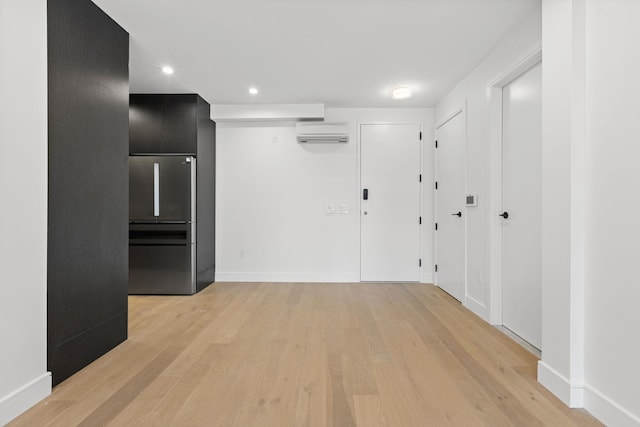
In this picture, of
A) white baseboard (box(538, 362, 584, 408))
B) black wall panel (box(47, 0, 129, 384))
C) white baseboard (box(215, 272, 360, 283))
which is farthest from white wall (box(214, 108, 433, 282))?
white baseboard (box(538, 362, 584, 408))

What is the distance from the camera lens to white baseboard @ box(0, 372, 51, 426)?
160 centimetres

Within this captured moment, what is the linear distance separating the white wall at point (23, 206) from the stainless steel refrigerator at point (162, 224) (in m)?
2.19

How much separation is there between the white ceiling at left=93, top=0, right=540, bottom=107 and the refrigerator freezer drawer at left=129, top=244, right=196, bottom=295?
1.92m

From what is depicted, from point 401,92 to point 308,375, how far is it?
3207 millimetres

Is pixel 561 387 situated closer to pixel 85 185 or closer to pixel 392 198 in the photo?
pixel 85 185

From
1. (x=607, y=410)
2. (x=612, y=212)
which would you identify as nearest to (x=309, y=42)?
(x=612, y=212)

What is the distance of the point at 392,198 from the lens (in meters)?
4.75

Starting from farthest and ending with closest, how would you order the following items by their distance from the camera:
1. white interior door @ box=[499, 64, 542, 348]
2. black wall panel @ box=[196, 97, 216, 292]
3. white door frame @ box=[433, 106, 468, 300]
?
1. black wall panel @ box=[196, 97, 216, 292]
2. white door frame @ box=[433, 106, 468, 300]
3. white interior door @ box=[499, 64, 542, 348]

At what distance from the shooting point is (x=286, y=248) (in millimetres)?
4828

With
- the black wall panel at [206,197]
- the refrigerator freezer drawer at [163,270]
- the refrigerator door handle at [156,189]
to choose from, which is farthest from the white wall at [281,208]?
the refrigerator door handle at [156,189]

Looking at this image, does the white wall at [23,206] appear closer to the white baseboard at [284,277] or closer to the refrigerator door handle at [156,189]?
the refrigerator door handle at [156,189]

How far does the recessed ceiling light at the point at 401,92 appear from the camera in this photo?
391 cm

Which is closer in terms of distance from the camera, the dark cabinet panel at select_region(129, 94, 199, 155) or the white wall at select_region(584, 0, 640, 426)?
the white wall at select_region(584, 0, 640, 426)

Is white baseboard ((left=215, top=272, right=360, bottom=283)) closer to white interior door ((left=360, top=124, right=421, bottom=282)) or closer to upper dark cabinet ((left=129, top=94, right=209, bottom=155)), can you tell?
white interior door ((left=360, top=124, right=421, bottom=282))
